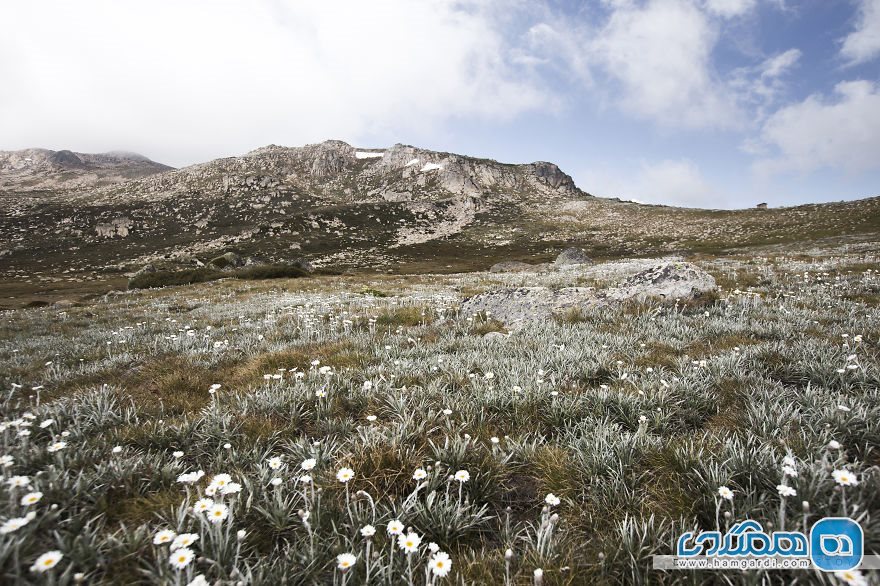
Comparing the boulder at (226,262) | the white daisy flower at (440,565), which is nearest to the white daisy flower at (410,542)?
the white daisy flower at (440,565)

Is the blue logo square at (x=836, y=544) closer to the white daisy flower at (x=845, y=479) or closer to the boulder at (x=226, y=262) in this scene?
the white daisy flower at (x=845, y=479)

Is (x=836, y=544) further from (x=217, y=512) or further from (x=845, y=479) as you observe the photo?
(x=217, y=512)

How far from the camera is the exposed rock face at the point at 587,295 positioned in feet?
31.9

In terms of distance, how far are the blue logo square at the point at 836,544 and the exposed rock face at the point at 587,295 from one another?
281 inches

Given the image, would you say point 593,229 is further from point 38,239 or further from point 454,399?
point 38,239

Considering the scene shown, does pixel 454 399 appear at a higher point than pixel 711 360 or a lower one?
lower

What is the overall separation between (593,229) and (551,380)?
157 m

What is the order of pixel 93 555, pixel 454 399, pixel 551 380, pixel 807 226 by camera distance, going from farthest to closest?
pixel 807 226 < pixel 551 380 < pixel 454 399 < pixel 93 555

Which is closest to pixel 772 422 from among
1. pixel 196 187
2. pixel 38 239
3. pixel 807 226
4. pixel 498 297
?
pixel 498 297

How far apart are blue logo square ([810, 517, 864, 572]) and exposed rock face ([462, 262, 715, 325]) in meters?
7.13

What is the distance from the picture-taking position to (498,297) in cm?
1091

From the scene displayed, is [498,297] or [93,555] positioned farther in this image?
[498,297]

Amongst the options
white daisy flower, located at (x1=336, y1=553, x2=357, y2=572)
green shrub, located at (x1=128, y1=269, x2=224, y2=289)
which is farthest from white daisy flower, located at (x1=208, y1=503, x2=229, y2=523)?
green shrub, located at (x1=128, y1=269, x2=224, y2=289)

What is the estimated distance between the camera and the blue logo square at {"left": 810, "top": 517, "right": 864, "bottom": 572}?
182 centimetres
